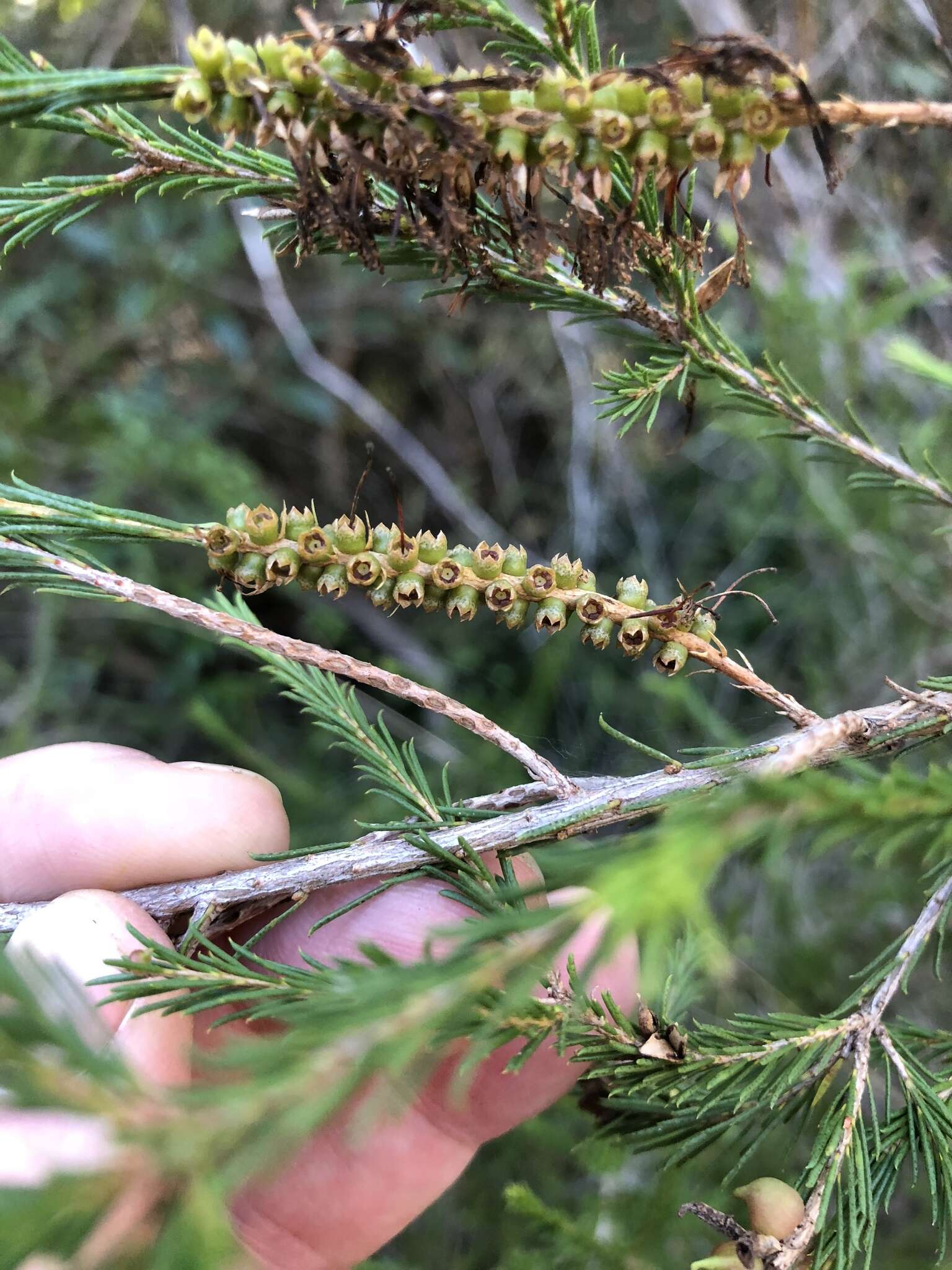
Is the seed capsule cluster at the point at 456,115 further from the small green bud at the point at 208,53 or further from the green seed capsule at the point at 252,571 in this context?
the green seed capsule at the point at 252,571

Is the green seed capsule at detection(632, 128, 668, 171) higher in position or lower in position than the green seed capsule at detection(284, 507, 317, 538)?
higher

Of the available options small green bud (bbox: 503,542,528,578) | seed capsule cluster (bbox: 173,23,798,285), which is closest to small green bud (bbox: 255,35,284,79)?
seed capsule cluster (bbox: 173,23,798,285)

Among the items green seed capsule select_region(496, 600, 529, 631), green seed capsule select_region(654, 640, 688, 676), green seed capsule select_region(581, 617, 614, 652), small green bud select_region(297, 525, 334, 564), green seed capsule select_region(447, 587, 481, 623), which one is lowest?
green seed capsule select_region(654, 640, 688, 676)

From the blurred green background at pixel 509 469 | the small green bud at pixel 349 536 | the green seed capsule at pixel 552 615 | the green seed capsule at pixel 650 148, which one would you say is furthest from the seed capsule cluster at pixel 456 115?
the blurred green background at pixel 509 469

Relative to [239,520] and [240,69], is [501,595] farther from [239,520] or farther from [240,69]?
[240,69]

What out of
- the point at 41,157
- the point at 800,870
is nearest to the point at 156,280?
the point at 41,157

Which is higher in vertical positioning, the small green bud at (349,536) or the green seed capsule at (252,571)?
the small green bud at (349,536)

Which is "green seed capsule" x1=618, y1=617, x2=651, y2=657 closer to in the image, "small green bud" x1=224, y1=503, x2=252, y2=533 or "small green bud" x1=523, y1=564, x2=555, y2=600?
"small green bud" x1=523, y1=564, x2=555, y2=600
